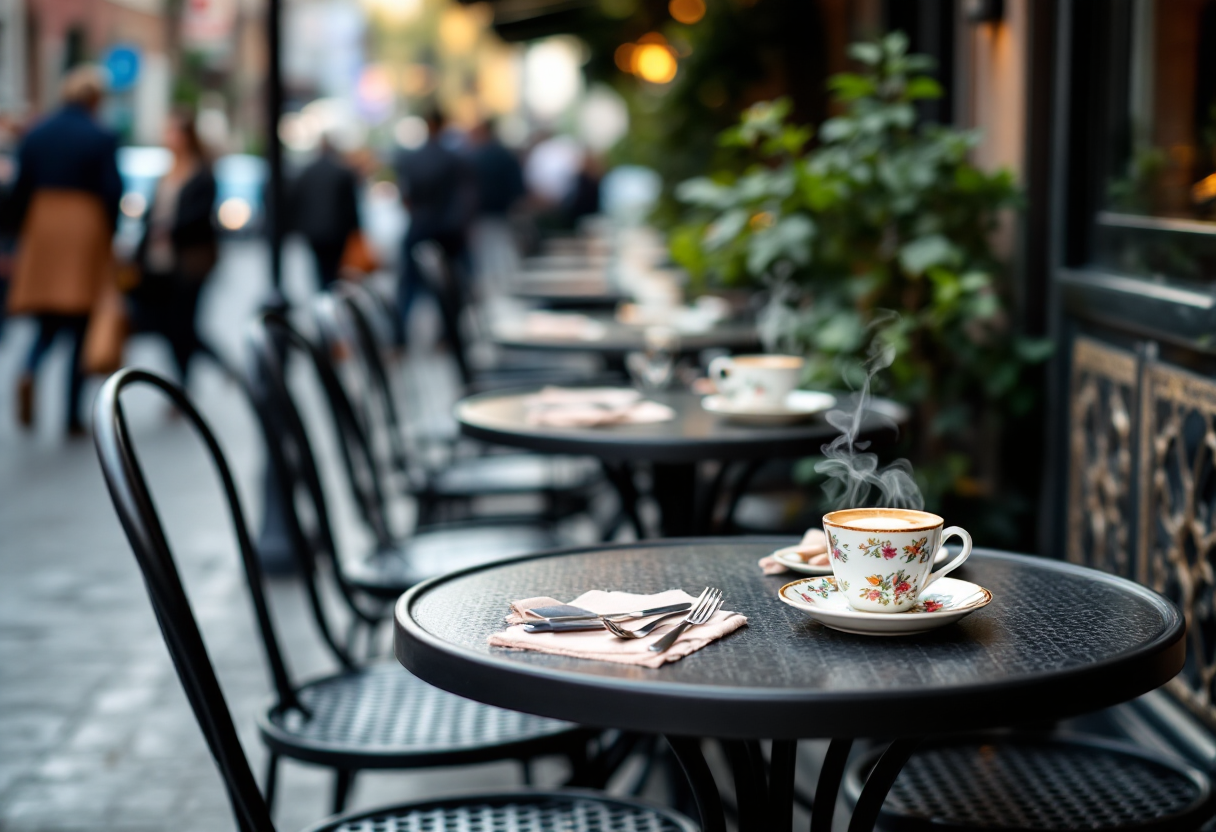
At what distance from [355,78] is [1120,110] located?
124 feet

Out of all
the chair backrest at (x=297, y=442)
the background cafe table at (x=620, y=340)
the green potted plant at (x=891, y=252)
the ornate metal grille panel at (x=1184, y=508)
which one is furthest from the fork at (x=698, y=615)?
the background cafe table at (x=620, y=340)

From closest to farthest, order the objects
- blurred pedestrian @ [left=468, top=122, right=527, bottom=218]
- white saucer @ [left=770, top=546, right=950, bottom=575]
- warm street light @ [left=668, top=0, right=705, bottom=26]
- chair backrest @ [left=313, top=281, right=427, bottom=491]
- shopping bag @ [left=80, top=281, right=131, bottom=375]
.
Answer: white saucer @ [left=770, top=546, right=950, bottom=575] < chair backrest @ [left=313, top=281, right=427, bottom=491] < shopping bag @ [left=80, top=281, right=131, bottom=375] < warm street light @ [left=668, top=0, right=705, bottom=26] < blurred pedestrian @ [left=468, top=122, right=527, bottom=218]

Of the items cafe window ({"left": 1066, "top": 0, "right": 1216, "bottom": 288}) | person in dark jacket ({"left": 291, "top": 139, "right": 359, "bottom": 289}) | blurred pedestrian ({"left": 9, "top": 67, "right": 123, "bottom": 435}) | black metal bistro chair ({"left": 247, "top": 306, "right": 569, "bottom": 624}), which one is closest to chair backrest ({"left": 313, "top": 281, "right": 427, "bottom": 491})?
black metal bistro chair ({"left": 247, "top": 306, "right": 569, "bottom": 624})

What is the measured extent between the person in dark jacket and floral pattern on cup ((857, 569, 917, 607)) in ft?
31.9

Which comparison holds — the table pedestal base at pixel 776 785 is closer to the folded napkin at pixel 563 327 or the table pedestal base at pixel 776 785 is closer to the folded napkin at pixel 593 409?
the folded napkin at pixel 593 409

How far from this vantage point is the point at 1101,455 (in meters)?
3.47

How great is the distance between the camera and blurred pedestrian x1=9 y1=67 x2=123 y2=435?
8.01 m

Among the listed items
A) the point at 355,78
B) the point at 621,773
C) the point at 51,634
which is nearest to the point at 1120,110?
the point at 621,773

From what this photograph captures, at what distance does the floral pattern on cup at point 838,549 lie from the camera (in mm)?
1590

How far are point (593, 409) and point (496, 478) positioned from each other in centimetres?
136

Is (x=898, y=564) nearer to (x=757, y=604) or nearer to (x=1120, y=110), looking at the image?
(x=757, y=604)

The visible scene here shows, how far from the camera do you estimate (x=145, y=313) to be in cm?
875

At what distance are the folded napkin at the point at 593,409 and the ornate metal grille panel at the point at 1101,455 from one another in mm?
1058

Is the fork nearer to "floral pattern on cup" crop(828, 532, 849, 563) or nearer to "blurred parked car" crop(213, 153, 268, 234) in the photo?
"floral pattern on cup" crop(828, 532, 849, 563)
